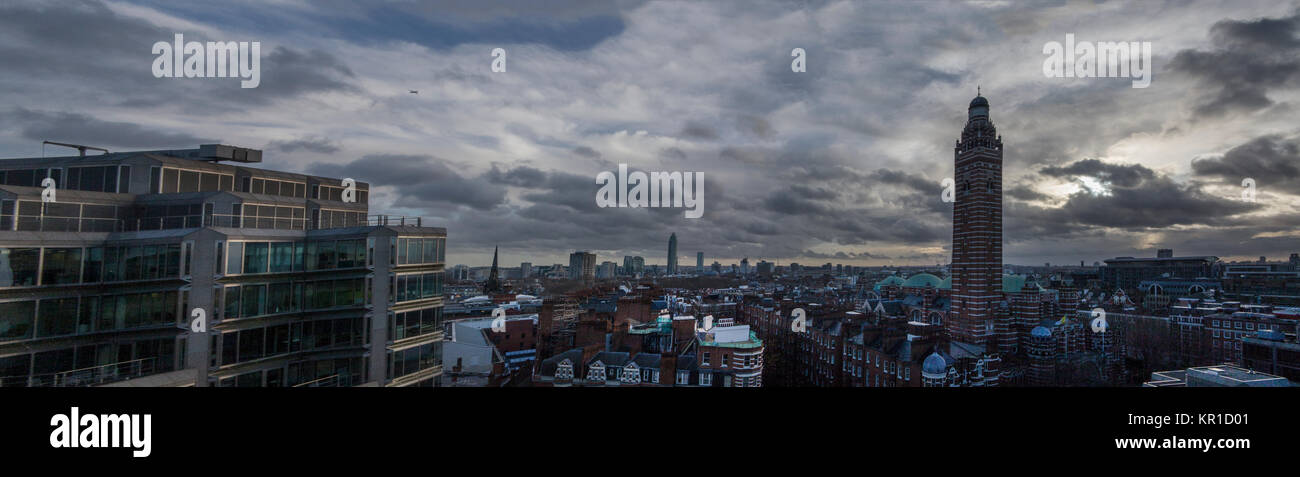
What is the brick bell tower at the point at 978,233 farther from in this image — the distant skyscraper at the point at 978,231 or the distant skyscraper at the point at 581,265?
the distant skyscraper at the point at 581,265

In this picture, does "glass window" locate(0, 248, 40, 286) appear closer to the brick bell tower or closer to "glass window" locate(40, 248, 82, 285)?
"glass window" locate(40, 248, 82, 285)

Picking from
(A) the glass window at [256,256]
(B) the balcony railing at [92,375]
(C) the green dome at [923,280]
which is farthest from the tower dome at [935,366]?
(C) the green dome at [923,280]

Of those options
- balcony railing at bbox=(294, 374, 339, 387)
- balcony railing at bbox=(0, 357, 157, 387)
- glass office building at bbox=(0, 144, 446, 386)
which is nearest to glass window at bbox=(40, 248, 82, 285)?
glass office building at bbox=(0, 144, 446, 386)

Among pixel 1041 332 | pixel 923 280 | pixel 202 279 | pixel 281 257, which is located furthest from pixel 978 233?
pixel 202 279
